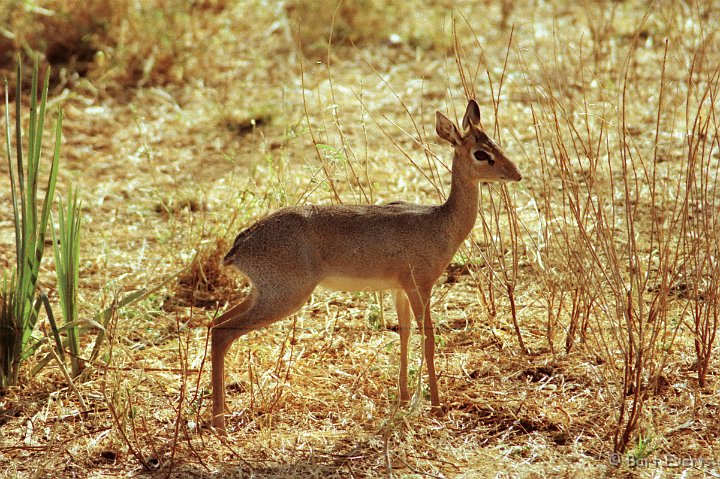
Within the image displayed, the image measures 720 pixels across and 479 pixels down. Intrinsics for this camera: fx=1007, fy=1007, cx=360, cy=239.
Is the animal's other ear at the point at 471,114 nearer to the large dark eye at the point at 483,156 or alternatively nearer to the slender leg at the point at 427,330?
the large dark eye at the point at 483,156

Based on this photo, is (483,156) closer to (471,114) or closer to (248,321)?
(471,114)

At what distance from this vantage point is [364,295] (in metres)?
5.25

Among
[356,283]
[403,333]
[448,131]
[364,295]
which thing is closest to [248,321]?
[356,283]

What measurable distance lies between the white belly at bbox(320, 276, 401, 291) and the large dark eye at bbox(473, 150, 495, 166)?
599 millimetres

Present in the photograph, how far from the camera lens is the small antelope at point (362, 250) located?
3854mm

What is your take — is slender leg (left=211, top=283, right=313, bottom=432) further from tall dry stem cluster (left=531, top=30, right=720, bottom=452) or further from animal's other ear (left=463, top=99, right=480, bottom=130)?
tall dry stem cluster (left=531, top=30, right=720, bottom=452)

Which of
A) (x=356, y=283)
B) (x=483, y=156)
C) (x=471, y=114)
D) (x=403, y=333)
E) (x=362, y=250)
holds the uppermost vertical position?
(x=471, y=114)

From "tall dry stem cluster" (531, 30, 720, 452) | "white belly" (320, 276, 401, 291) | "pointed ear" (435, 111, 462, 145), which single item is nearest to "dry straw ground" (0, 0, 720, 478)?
"tall dry stem cluster" (531, 30, 720, 452)

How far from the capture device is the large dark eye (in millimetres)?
4027

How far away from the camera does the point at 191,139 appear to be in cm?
748

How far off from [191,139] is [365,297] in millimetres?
2767

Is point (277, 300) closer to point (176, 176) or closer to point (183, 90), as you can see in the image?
point (176, 176)

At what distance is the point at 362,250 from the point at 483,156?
2.04 ft

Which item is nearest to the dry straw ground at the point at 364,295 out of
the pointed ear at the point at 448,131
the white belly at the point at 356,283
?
the pointed ear at the point at 448,131
